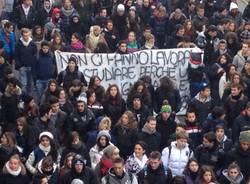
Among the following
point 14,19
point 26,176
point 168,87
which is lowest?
point 26,176

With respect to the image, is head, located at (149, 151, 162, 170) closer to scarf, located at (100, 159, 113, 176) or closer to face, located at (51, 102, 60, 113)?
scarf, located at (100, 159, 113, 176)

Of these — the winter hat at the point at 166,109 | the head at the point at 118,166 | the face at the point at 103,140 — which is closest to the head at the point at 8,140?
the face at the point at 103,140

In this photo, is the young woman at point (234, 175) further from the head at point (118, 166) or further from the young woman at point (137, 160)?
the head at point (118, 166)

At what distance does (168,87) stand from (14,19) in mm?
4705

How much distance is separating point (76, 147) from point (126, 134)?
1036 millimetres

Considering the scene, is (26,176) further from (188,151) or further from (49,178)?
(188,151)

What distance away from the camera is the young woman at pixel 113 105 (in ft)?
47.4

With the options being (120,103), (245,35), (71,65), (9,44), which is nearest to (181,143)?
(120,103)

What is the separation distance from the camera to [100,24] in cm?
1833

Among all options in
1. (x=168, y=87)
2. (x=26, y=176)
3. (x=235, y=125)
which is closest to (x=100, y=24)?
(x=168, y=87)

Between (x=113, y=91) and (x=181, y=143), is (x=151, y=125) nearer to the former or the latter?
(x=181, y=143)

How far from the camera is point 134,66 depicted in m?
16.8

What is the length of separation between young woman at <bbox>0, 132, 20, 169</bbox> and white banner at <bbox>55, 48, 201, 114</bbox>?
12.6ft

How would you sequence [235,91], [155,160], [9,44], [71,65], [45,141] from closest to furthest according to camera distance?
[155,160]
[45,141]
[235,91]
[71,65]
[9,44]
